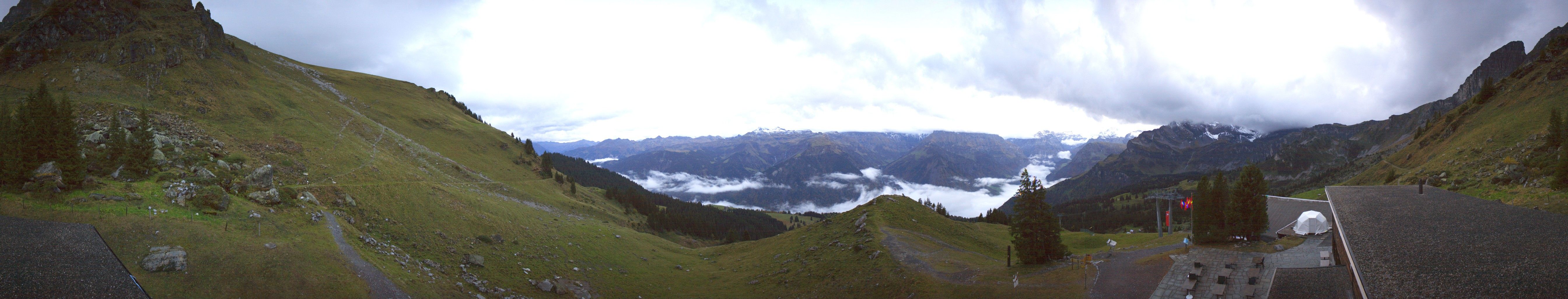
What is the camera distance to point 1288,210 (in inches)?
2255

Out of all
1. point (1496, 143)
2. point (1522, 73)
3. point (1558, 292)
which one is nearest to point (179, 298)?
point (1558, 292)

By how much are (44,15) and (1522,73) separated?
217069mm

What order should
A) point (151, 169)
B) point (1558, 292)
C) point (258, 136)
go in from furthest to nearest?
1. point (258, 136)
2. point (151, 169)
3. point (1558, 292)

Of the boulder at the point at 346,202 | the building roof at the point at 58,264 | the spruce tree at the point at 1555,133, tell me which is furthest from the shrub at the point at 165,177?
the spruce tree at the point at 1555,133

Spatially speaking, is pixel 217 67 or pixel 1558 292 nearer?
pixel 1558 292

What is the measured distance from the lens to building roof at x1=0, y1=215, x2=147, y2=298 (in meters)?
17.2

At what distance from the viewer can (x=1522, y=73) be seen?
94875 millimetres

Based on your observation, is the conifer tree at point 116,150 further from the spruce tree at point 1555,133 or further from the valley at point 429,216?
the spruce tree at point 1555,133

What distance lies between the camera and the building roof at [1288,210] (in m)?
51.8

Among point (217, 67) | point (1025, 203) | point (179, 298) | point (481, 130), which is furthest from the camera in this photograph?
point (481, 130)

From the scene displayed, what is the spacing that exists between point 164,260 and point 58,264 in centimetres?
255

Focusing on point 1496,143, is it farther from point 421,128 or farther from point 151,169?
point 421,128

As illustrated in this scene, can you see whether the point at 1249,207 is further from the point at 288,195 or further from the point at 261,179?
the point at 261,179

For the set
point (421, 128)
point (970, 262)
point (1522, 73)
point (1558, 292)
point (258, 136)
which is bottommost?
point (970, 262)
